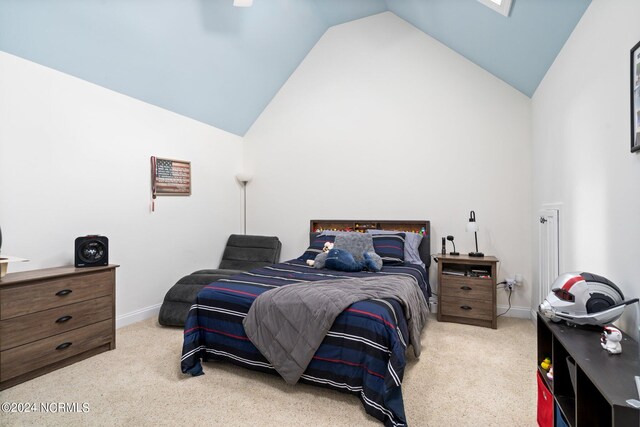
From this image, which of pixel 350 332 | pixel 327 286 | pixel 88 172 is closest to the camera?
pixel 350 332

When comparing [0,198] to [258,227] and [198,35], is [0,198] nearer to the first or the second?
[198,35]

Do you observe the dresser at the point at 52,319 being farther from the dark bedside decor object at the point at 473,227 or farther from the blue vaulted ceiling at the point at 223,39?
the dark bedside decor object at the point at 473,227

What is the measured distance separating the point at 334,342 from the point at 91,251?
2125 millimetres

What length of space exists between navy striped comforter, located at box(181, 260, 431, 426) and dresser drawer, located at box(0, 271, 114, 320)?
87 cm

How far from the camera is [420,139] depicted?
12.4 feet

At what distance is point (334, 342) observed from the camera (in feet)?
6.31

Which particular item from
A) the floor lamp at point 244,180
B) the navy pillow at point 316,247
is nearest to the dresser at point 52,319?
the navy pillow at point 316,247

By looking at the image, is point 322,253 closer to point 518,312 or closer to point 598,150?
point 518,312

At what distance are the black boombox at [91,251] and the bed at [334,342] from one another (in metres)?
1.02

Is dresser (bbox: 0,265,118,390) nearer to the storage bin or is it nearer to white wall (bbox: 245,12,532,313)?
white wall (bbox: 245,12,532,313)

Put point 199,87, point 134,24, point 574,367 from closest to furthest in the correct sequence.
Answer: point 574,367
point 134,24
point 199,87

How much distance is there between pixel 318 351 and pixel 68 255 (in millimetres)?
2308

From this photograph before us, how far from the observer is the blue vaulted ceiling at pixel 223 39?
91.9 inches

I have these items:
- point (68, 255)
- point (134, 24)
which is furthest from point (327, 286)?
point (134, 24)
